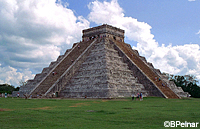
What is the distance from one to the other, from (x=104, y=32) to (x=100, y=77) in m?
15.9

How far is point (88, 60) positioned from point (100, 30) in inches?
395

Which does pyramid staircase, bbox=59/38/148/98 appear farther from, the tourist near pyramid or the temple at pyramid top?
Answer: the temple at pyramid top

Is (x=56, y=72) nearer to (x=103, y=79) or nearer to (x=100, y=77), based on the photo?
(x=100, y=77)

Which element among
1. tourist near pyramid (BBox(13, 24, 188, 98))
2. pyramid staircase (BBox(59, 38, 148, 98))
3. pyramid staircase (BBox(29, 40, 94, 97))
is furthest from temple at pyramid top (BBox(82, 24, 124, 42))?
pyramid staircase (BBox(59, 38, 148, 98))

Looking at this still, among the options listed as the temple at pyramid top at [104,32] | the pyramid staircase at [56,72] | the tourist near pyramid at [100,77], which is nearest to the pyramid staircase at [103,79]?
the tourist near pyramid at [100,77]

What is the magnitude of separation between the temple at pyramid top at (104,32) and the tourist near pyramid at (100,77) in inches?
102

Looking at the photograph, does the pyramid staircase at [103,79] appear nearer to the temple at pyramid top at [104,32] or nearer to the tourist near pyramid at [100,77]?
the tourist near pyramid at [100,77]

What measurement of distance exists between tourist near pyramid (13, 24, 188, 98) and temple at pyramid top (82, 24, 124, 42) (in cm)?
259

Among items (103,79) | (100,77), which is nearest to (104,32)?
(100,77)

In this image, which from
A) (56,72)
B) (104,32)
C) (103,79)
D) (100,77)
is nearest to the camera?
(103,79)

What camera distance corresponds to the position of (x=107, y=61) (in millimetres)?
33375

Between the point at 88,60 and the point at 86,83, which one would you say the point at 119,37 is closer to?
the point at 88,60

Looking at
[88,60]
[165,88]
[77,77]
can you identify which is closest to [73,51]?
[88,60]

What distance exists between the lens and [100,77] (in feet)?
100
